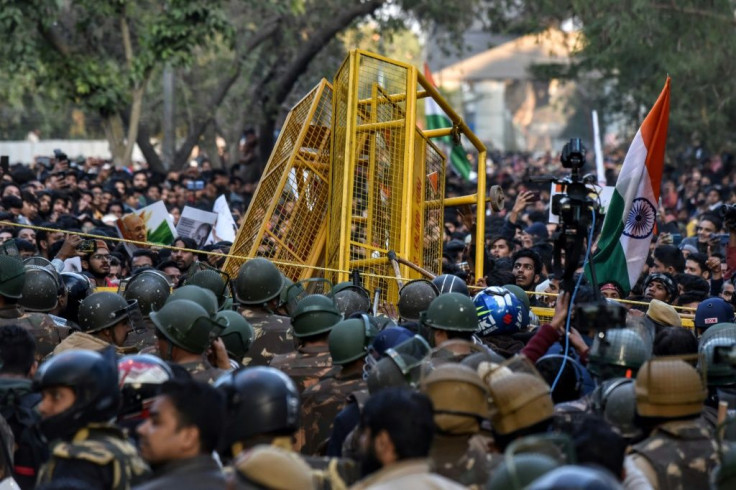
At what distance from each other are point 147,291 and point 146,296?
4 centimetres

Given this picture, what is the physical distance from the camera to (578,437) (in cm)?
513

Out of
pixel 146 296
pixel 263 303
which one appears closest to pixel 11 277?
pixel 146 296

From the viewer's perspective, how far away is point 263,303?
30.8ft

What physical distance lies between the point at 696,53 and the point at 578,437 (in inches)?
679

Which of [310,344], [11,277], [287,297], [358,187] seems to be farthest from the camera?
[358,187]

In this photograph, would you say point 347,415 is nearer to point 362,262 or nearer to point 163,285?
point 163,285

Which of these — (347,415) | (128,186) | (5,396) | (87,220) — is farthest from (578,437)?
(128,186)

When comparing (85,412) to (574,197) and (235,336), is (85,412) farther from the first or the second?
(574,197)

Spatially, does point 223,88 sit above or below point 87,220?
above

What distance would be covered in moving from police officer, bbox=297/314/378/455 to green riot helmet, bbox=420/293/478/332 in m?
0.33

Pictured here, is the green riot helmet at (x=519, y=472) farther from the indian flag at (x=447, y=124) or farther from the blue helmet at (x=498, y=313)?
the indian flag at (x=447, y=124)

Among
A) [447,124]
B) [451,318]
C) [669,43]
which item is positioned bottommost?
[451,318]

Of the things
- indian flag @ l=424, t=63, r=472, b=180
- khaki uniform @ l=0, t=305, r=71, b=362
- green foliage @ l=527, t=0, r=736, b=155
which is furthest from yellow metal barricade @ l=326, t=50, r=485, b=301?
green foliage @ l=527, t=0, r=736, b=155

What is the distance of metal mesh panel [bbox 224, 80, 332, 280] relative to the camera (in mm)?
12047
